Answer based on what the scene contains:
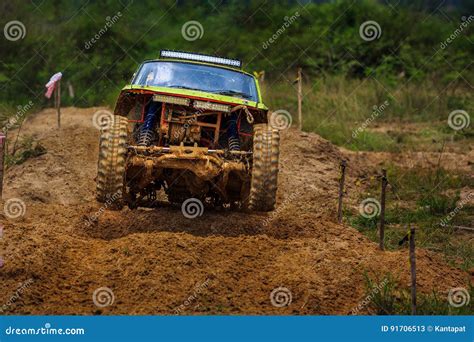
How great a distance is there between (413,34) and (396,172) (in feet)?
40.2

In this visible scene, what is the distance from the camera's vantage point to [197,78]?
33.6ft

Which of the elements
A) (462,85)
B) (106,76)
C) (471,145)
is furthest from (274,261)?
(106,76)

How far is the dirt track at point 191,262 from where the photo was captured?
6.86m

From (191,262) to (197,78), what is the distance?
10.9ft

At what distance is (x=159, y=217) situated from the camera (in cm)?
945

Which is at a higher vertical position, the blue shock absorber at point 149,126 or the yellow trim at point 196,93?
the yellow trim at point 196,93

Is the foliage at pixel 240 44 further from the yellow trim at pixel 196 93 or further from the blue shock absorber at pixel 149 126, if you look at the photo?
the yellow trim at pixel 196 93

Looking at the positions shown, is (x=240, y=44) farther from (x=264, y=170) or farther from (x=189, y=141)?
(x=264, y=170)

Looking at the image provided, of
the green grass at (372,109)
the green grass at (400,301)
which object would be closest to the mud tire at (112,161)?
the green grass at (400,301)

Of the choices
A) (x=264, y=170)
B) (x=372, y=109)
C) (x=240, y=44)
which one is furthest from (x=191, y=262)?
(x=240, y=44)

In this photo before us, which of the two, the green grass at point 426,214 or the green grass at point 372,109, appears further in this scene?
the green grass at point 372,109

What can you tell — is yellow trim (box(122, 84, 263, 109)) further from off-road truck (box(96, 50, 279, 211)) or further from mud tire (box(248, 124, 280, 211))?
mud tire (box(248, 124, 280, 211))

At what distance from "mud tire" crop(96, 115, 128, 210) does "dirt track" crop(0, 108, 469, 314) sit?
569 millimetres

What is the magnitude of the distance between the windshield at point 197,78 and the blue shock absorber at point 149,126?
33cm
